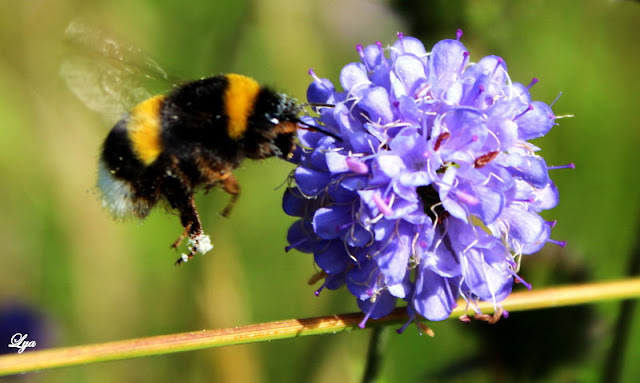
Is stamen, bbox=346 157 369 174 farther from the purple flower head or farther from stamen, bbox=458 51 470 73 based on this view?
stamen, bbox=458 51 470 73

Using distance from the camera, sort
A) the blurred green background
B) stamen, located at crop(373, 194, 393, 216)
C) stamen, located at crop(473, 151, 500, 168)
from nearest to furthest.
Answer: stamen, located at crop(373, 194, 393, 216) < stamen, located at crop(473, 151, 500, 168) < the blurred green background

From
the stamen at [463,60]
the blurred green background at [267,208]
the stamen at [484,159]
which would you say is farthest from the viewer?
the blurred green background at [267,208]

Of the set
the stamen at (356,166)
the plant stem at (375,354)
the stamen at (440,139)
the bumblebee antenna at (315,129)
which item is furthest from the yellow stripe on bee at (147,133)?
the plant stem at (375,354)

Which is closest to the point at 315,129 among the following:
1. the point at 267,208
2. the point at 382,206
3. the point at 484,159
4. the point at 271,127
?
the point at 271,127

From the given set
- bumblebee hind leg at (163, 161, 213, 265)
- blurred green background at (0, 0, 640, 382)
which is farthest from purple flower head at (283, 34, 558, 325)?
blurred green background at (0, 0, 640, 382)

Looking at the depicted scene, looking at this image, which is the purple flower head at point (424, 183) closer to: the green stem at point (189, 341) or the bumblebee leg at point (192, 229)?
the green stem at point (189, 341)

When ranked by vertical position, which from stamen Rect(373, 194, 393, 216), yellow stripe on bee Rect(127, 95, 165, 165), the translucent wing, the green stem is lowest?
the green stem

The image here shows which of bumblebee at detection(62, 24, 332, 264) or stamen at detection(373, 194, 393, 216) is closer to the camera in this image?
stamen at detection(373, 194, 393, 216)
